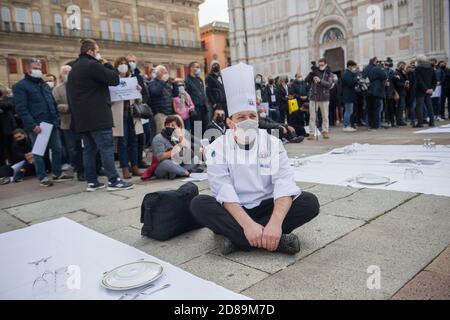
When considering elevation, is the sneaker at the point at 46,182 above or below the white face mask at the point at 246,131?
below

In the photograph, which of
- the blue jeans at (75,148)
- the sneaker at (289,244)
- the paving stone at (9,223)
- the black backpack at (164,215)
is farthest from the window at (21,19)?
the sneaker at (289,244)

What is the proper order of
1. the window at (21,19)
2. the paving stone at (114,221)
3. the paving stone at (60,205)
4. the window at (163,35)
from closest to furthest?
the paving stone at (114,221)
the paving stone at (60,205)
the window at (21,19)
the window at (163,35)

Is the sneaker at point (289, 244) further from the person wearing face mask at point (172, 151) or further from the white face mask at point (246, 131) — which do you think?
the person wearing face mask at point (172, 151)

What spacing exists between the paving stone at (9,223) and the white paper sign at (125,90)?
6.77 feet

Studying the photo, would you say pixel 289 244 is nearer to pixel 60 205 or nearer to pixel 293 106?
pixel 60 205

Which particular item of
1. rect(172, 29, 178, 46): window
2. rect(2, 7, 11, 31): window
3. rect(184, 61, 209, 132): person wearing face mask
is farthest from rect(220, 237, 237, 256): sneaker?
rect(172, 29, 178, 46): window

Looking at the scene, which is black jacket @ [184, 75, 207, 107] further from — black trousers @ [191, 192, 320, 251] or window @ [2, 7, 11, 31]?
window @ [2, 7, 11, 31]

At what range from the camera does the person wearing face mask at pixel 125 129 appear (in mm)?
5270

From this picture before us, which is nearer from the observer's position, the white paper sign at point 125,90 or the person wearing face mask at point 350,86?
the white paper sign at point 125,90

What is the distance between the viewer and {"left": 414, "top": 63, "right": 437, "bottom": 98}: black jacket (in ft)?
29.0

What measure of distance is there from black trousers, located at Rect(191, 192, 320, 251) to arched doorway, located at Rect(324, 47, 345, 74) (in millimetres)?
27545

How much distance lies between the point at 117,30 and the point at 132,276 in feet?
122
